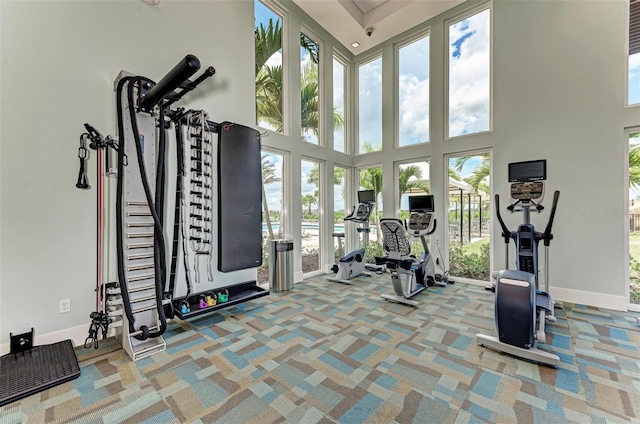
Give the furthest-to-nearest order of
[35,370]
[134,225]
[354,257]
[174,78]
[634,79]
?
[354,257] → [634,79] → [134,225] → [35,370] → [174,78]

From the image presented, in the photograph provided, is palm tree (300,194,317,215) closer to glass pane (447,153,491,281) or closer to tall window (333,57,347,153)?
tall window (333,57,347,153)

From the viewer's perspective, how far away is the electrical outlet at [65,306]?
276cm

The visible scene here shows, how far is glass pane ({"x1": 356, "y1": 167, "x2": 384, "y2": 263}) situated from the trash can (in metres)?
2.34

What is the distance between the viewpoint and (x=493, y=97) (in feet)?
15.5

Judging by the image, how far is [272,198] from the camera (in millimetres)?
4984

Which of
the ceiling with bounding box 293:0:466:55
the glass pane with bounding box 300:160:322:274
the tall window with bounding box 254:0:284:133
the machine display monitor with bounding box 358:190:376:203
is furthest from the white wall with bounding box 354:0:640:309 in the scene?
the tall window with bounding box 254:0:284:133

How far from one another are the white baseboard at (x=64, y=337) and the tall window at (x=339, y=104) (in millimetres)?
5281

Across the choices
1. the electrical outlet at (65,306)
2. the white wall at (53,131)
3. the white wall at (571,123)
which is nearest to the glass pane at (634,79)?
the white wall at (571,123)

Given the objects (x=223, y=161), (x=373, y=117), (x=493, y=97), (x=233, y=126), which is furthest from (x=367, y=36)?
(x=223, y=161)

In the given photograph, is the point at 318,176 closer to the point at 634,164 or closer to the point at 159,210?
the point at 159,210

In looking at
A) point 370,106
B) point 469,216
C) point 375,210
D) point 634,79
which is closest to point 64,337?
point 375,210

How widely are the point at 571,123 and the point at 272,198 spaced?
193 inches

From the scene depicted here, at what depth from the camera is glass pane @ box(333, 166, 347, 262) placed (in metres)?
6.29

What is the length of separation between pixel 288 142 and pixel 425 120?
2.92m
